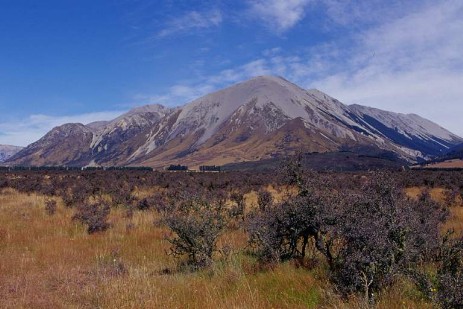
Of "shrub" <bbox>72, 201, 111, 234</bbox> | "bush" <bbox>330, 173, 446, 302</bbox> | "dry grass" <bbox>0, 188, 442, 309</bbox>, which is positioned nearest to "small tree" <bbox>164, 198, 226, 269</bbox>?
"dry grass" <bbox>0, 188, 442, 309</bbox>

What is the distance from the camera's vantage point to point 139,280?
7.97 m

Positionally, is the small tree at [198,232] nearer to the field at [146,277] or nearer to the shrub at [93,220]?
the field at [146,277]

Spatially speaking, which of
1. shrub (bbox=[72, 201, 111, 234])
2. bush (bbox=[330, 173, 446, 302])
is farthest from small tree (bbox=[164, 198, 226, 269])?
shrub (bbox=[72, 201, 111, 234])

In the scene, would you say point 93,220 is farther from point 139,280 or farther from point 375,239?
point 375,239

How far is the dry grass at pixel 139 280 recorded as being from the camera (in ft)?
21.2

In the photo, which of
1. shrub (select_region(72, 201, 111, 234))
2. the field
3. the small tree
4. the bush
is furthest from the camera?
shrub (select_region(72, 201, 111, 234))

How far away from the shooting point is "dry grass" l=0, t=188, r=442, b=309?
6.47 metres

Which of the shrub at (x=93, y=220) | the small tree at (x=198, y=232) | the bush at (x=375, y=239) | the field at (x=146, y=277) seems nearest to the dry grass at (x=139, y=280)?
the field at (x=146, y=277)

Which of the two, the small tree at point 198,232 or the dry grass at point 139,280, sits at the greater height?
the small tree at point 198,232

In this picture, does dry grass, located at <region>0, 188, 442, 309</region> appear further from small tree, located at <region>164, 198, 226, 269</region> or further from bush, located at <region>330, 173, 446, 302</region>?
small tree, located at <region>164, 198, 226, 269</region>

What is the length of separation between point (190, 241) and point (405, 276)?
5.32 metres

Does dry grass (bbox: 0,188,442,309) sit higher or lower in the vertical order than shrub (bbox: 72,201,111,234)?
lower

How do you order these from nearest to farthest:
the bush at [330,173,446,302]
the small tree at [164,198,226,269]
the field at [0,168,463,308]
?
1. the bush at [330,173,446,302]
2. the field at [0,168,463,308]
3. the small tree at [164,198,226,269]

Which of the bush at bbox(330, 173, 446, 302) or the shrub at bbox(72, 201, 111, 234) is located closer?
the bush at bbox(330, 173, 446, 302)
